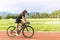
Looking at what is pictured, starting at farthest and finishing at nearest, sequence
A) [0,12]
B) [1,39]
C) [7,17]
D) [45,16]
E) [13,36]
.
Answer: [45,16], [7,17], [0,12], [13,36], [1,39]

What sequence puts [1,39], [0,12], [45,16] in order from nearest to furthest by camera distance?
[1,39], [0,12], [45,16]

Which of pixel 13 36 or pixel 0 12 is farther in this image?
pixel 0 12

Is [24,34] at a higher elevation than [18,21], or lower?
lower

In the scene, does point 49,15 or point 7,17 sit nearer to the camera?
point 7,17

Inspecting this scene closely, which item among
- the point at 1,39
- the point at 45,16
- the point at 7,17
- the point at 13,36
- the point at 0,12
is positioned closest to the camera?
the point at 1,39

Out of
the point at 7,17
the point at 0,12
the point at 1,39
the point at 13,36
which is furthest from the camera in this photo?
the point at 7,17

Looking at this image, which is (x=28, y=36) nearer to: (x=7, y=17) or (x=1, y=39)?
(x=1, y=39)

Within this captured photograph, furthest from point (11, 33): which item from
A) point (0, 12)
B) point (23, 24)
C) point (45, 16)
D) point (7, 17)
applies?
point (45, 16)

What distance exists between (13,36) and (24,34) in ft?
1.95

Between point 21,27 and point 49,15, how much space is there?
26.1 metres

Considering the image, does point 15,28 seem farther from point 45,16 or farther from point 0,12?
point 45,16

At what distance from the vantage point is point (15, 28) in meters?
11.2

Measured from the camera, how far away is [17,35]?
36.7 feet

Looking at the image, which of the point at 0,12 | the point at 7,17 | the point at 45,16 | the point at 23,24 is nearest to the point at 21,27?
the point at 23,24
